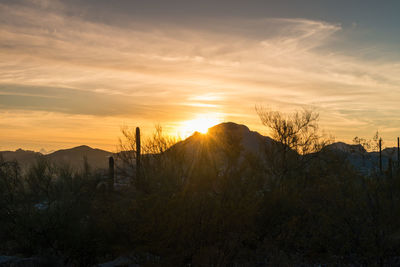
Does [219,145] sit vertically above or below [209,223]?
above

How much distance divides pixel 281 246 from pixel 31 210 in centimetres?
768

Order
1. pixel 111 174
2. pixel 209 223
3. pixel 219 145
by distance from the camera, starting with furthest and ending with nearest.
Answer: pixel 219 145, pixel 111 174, pixel 209 223

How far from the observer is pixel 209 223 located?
9.51m

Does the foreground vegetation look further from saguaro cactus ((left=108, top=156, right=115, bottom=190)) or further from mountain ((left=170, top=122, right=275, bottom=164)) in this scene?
mountain ((left=170, top=122, right=275, bottom=164))

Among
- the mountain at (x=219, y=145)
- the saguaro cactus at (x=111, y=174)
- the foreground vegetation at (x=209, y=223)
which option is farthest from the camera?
the mountain at (x=219, y=145)

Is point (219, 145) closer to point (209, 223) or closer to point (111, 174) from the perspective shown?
point (111, 174)

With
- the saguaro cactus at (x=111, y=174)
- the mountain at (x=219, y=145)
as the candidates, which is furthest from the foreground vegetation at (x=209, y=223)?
the mountain at (x=219, y=145)

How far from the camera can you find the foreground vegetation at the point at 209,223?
9375mm

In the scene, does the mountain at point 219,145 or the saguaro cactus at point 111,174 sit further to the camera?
the mountain at point 219,145

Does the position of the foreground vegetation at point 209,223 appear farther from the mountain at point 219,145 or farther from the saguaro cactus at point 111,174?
the mountain at point 219,145

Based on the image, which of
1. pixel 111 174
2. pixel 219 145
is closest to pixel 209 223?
pixel 111 174

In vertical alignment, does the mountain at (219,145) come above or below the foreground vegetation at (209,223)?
above

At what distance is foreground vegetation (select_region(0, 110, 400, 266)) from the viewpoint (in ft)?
30.8

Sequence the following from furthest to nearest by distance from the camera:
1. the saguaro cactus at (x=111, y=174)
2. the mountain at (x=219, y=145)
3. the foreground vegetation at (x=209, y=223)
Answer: the mountain at (x=219, y=145)
the saguaro cactus at (x=111, y=174)
the foreground vegetation at (x=209, y=223)
